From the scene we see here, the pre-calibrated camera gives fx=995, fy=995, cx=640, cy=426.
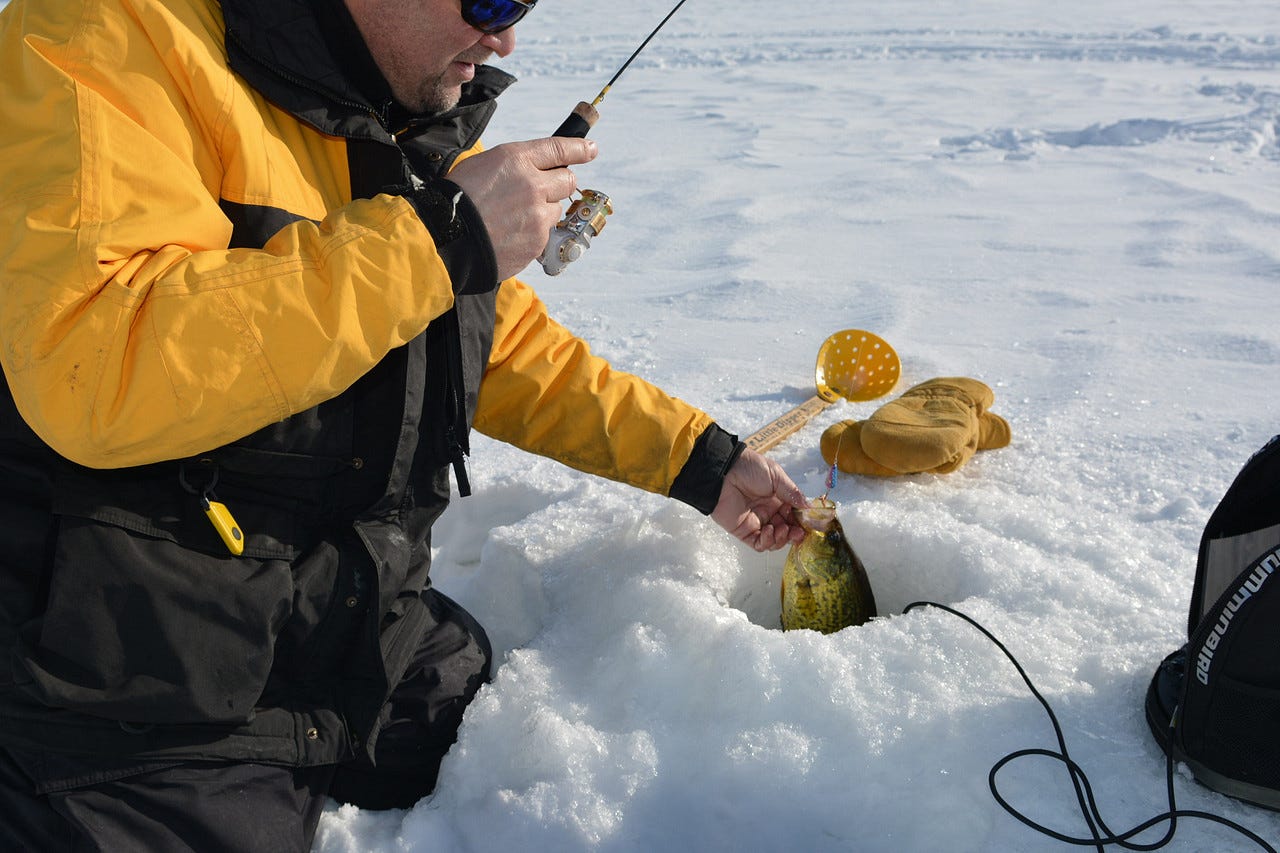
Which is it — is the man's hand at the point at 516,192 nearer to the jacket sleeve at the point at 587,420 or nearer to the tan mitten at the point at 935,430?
the jacket sleeve at the point at 587,420

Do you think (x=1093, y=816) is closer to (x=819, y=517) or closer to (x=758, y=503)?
(x=819, y=517)

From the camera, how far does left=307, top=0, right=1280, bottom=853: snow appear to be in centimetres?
175

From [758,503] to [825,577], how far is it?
23 cm

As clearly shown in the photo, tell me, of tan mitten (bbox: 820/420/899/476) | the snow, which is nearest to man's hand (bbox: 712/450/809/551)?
the snow

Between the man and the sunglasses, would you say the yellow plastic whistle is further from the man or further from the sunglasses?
the sunglasses

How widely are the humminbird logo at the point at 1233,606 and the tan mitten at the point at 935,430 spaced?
3.74 ft

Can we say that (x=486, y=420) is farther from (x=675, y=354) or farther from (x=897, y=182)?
(x=897, y=182)

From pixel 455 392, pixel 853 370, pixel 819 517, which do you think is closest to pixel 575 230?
pixel 455 392

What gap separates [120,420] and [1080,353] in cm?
329

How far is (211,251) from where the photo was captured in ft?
4.45

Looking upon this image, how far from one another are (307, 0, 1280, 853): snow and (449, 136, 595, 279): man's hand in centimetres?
90

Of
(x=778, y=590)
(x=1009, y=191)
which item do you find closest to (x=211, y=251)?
(x=778, y=590)

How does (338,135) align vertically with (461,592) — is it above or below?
above

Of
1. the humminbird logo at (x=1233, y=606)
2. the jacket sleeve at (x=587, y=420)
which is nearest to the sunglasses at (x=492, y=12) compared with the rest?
the jacket sleeve at (x=587, y=420)
